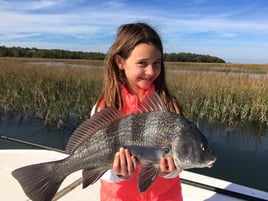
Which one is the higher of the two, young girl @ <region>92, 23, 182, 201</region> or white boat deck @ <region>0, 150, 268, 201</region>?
young girl @ <region>92, 23, 182, 201</region>

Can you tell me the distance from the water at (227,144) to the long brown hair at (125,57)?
170 inches

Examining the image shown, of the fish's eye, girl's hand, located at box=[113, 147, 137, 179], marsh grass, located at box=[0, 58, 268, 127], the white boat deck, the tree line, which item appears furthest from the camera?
the tree line

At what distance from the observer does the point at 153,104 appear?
185 centimetres

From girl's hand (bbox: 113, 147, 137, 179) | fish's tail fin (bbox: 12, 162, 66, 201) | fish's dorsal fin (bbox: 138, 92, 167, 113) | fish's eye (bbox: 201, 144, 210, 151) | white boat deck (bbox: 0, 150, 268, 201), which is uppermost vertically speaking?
fish's dorsal fin (bbox: 138, 92, 167, 113)

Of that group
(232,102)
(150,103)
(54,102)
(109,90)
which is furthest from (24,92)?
(150,103)

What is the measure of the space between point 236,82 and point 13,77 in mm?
7356

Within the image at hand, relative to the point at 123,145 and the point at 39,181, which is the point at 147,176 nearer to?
the point at 123,145

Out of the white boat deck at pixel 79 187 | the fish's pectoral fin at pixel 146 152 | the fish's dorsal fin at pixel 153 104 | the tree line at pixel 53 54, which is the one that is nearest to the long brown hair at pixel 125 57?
the fish's dorsal fin at pixel 153 104

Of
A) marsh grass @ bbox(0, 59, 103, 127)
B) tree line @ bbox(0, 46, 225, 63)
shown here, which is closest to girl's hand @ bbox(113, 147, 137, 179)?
marsh grass @ bbox(0, 59, 103, 127)

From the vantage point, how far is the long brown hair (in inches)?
89.4

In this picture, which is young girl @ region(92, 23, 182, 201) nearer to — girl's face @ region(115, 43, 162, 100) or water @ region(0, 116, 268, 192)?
girl's face @ region(115, 43, 162, 100)

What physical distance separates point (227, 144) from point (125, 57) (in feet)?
20.4

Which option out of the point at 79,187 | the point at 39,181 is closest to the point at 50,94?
the point at 79,187

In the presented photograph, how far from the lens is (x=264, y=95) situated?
9.77 m
